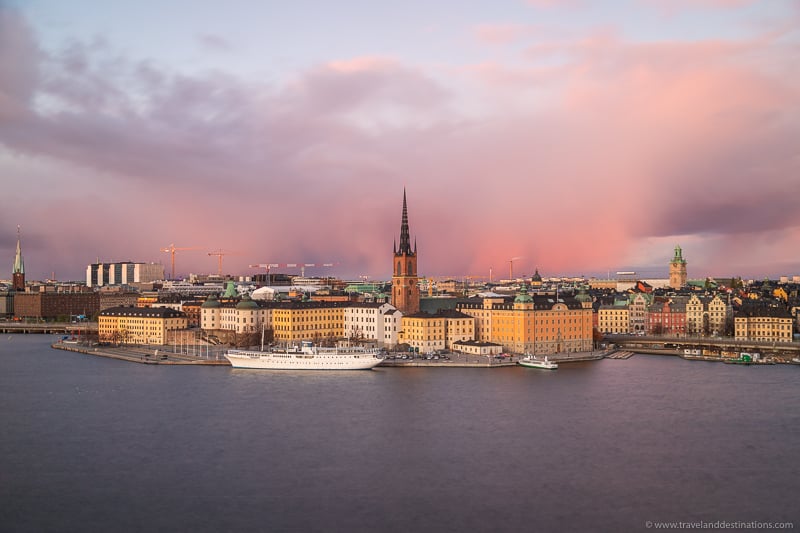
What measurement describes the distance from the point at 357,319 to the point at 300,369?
10.5 metres

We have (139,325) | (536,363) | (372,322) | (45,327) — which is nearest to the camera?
(536,363)

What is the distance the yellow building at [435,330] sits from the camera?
147 feet

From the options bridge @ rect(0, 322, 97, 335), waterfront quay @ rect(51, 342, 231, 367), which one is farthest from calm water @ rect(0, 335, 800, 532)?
bridge @ rect(0, 322, 97, 335)

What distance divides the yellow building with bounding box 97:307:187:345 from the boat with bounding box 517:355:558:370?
2231cm

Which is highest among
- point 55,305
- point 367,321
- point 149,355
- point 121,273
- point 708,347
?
point 121,273

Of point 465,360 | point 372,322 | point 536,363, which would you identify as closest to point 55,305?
point 372,322

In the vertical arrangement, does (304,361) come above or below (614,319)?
below

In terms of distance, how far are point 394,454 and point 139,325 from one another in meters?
35.2

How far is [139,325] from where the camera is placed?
52.5 metres

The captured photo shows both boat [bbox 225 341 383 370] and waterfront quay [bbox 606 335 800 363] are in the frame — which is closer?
boat [bbox 225 341 383 370]

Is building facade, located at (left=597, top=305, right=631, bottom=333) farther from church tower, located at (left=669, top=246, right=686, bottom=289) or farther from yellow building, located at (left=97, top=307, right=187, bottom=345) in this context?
church tower, located at (left=669, top=246, right=686, bottom=289)

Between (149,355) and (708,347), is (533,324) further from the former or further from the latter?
(149,355)

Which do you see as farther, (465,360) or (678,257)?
(678,257)

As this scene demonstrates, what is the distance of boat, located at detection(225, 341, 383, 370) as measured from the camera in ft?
127
